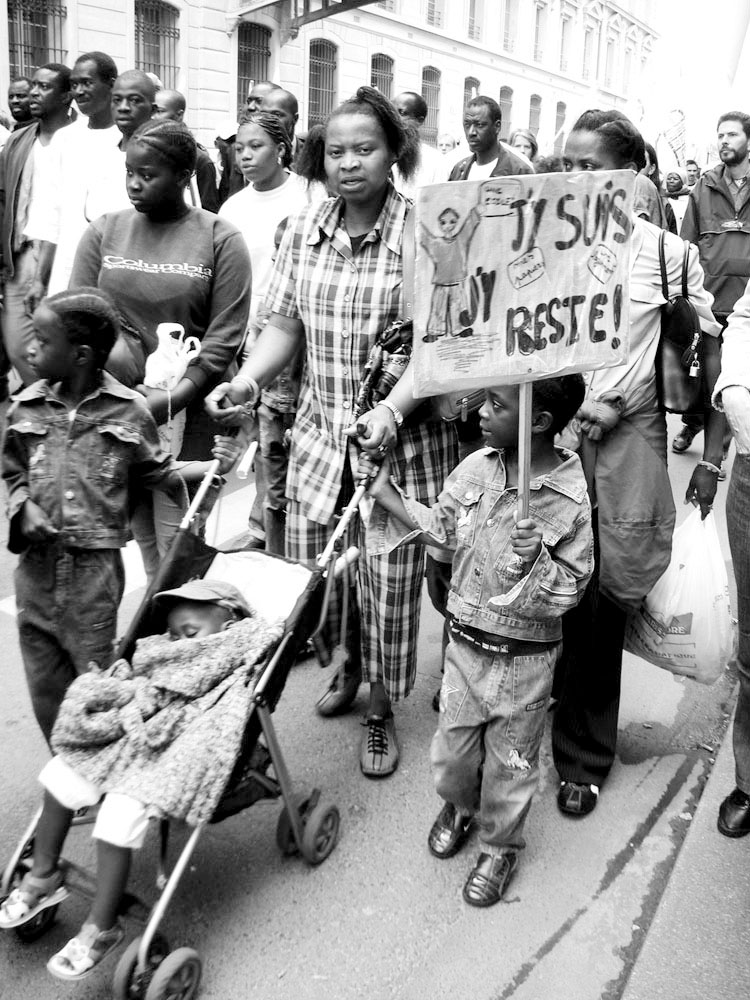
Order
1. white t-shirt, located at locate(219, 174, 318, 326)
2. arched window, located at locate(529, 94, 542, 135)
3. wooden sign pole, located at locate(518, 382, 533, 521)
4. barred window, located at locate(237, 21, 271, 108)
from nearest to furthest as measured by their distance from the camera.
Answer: wooden sign pole, located at locate(518, 382, 533, 521)
white t-shirt, located at locate(219, 174, 318, 326)
barred window, located at locate(237, 21, 271, 108)
arched window, located at locate(529, 94, 542, 135)

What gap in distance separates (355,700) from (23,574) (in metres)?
1.57

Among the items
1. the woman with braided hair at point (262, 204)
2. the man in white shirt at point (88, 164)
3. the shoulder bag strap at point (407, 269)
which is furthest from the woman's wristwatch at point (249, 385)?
the man in white shirt at point (88, 164)

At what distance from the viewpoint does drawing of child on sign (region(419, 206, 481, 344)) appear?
2465 millimetres

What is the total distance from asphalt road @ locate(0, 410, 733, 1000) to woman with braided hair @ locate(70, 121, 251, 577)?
1.12m

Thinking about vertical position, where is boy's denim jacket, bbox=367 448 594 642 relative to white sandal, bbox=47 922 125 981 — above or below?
above

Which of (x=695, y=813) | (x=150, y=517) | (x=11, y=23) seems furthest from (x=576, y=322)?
(x=11, y=23)

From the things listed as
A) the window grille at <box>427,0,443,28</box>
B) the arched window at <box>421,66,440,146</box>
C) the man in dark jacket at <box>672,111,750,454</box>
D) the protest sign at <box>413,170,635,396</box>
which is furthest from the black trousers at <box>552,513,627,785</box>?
the window grille at <box>427,0,443,28</box>

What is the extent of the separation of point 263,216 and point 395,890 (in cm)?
338

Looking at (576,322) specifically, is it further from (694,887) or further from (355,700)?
(355,700)

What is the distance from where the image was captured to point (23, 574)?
2988 millimetres

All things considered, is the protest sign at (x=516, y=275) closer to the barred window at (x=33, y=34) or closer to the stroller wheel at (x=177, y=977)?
the stroller wheel at (x=177, y=977)

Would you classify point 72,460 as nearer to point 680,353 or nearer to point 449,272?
point 449,272

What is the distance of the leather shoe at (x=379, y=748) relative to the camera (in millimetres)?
3588

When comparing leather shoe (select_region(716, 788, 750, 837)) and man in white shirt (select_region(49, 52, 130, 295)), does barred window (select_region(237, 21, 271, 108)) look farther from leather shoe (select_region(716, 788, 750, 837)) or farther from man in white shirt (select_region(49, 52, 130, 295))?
leather shoe (select_region(716, 788, 750, 837))
